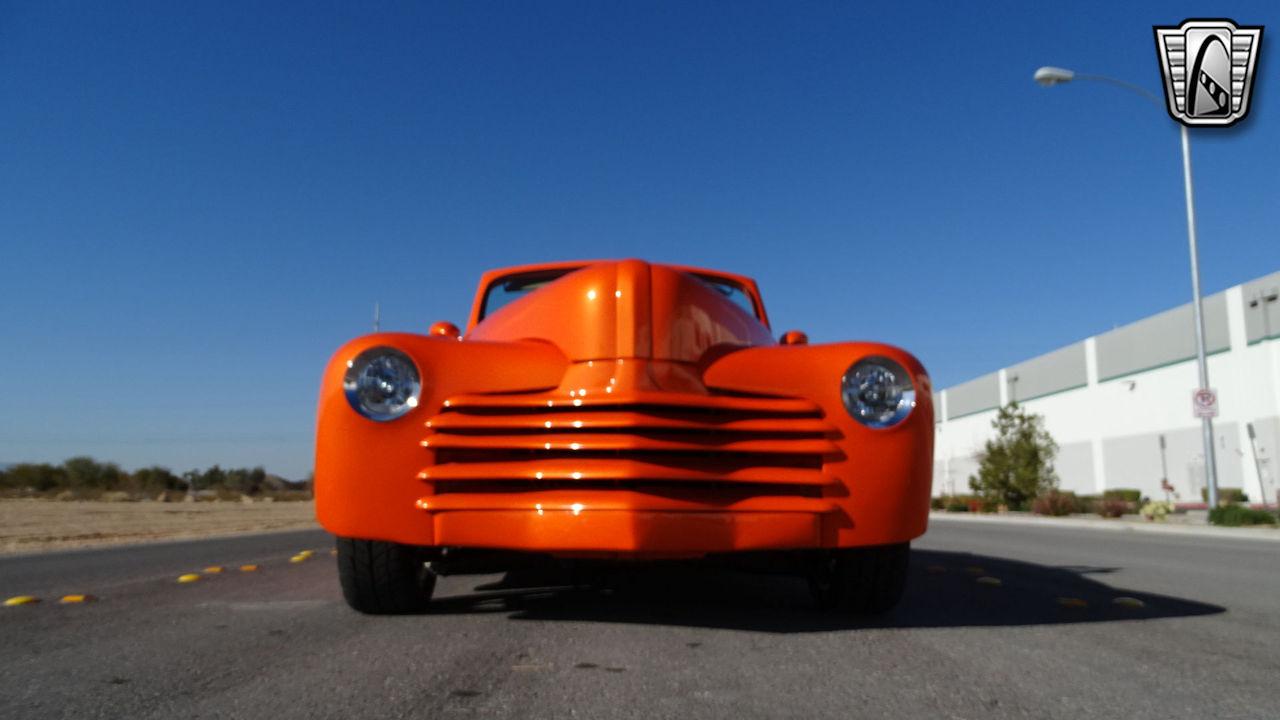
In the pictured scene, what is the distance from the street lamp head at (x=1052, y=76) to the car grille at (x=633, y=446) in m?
15.9

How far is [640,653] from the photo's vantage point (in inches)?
102

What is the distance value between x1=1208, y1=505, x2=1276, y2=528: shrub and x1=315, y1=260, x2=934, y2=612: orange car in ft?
46.7

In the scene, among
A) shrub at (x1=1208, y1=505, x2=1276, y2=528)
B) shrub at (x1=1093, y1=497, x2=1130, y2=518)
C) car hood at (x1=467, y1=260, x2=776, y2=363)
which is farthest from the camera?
shrub at (x1=1093, y1=497, x2=1130, y2=518)

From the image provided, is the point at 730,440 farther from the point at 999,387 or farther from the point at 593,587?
the point at 999,387

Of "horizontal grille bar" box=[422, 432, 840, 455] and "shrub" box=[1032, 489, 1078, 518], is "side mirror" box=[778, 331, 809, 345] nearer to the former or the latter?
"horizontal grille bar" box=[422, 432, 840, 455]

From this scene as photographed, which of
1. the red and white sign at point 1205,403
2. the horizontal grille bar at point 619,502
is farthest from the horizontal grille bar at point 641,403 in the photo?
the red and white sign at point 1205,403

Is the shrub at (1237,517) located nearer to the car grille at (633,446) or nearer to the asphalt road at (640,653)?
the asphalt road at (640,653)

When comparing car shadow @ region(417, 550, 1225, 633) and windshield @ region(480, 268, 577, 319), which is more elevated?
windshield @ region(480, 268, 577, 319)

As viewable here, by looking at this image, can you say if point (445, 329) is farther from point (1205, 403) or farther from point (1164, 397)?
point (1164, 397)

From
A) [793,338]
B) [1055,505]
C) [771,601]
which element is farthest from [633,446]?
[1055,505]

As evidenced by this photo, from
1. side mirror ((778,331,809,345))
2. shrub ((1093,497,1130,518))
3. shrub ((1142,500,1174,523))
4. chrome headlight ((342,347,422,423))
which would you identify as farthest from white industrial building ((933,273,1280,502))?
chrome headlight ((342,347,422,423))

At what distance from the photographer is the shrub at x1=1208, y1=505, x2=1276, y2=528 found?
14.1m

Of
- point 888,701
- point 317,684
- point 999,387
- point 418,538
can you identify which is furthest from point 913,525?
point 999,387

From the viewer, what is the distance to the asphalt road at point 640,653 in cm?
204
